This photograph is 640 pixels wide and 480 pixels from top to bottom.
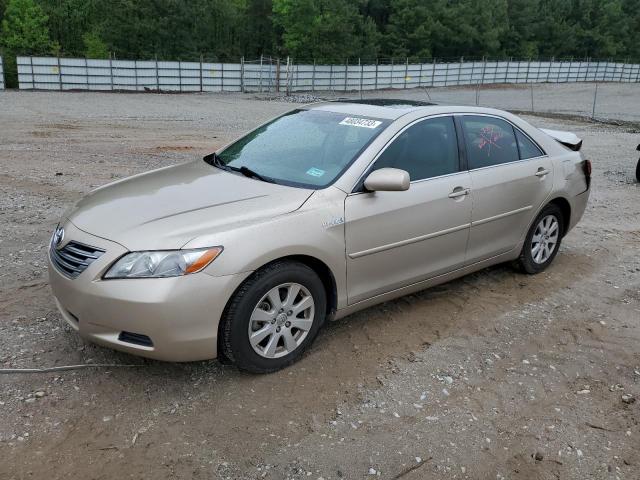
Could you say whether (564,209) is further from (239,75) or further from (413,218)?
(239,75)

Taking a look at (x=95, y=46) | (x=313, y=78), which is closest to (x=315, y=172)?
(x=313, y=78)

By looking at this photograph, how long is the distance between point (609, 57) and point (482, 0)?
2321 cm

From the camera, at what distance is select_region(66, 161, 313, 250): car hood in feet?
10.8

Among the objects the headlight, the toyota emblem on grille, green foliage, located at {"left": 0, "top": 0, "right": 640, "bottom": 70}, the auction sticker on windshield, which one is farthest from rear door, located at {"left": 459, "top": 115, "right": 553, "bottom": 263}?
green foliage, located at {"left": 0, "top": 0, "right": 640, "bottom": 70}

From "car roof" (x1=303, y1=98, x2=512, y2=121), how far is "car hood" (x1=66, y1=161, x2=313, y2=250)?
3.33ft

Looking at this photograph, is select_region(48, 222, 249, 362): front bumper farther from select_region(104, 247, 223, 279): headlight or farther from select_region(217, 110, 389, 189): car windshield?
select_region(217, 110, 389, 189): car windshield

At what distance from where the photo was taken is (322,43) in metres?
57.1

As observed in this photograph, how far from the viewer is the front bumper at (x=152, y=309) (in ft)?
10.3

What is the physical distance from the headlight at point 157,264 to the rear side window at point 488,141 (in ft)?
7.92

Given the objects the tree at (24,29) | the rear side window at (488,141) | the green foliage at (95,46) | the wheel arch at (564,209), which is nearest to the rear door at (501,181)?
the rear side window at (488,141)

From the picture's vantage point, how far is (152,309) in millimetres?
3111

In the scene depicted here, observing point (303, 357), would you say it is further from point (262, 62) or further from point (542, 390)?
point (262, 62)

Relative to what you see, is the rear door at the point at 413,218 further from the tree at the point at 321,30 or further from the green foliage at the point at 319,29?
the tree at the point at 321,30

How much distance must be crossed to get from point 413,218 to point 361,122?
0.80 m
